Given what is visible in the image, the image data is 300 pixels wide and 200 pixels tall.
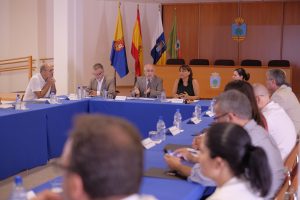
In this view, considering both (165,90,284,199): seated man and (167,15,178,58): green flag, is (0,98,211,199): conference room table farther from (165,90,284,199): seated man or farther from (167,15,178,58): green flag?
(167,15,178,58): green flag

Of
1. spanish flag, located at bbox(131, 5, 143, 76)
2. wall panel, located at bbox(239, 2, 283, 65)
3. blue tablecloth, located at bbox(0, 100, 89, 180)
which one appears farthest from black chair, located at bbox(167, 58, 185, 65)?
blue tablecloth, located at bbox(0, 100, 89, 180)

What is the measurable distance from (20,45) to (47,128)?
23.8ft

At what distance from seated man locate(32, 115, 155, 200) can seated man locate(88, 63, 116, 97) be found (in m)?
5.62

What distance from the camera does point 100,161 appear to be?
0.98m

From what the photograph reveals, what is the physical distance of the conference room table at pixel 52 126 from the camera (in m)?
4.20

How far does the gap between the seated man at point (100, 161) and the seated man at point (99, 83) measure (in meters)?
5.62

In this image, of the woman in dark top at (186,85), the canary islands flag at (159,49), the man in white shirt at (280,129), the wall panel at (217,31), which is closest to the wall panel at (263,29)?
the wall panel at (217,31)

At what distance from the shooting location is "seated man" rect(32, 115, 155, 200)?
987 mm

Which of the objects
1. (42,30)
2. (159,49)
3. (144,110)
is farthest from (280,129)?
(42,30)

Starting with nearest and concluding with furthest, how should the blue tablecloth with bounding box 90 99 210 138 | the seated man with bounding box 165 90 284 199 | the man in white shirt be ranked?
the seated man with bounding box 165 90 284 199 < the man in white shirt < the blue tablecloth with bounding box 90 99 210 138

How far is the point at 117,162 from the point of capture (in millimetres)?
995

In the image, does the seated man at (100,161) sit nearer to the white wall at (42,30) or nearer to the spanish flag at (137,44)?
the spanish flag at (137,44)

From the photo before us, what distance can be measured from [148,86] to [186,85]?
0.58 meters

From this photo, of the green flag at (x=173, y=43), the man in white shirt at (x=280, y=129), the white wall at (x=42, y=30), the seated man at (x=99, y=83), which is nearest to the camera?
the man in white shirt at (x=280, y=129)
